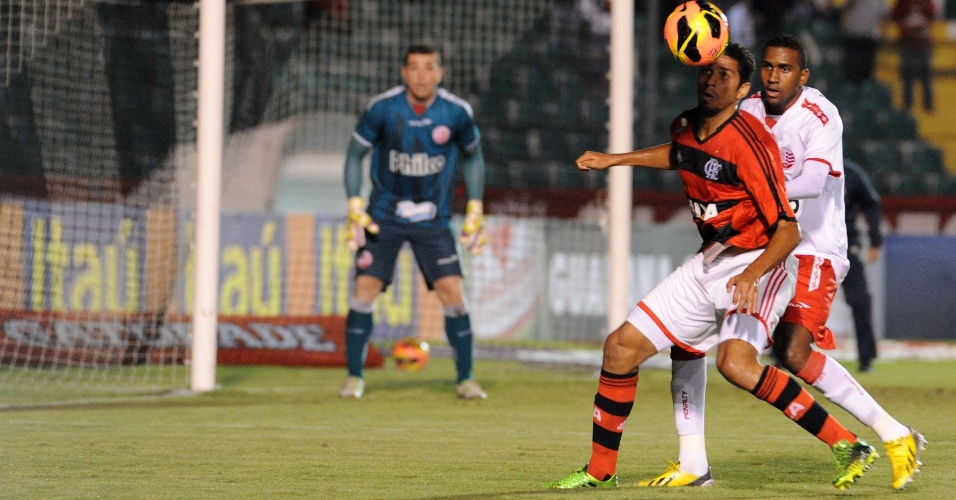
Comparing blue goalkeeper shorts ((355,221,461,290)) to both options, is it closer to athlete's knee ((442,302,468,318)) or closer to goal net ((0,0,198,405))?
athlete's knee ((442,302,468,318))

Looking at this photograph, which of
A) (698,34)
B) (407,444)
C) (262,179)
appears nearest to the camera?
(698,34)

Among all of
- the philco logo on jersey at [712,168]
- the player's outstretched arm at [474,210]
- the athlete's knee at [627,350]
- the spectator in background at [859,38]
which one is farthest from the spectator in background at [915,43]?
the athlete's knee at [627,350]

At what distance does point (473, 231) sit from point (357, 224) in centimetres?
74

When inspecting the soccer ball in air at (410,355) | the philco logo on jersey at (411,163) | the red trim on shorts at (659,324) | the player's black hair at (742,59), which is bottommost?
the soccer ball in air at (410,355)

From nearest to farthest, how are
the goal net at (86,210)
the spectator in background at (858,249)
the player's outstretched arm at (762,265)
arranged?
the player's outstretched arm at (762,265)
the goal net at (86,210)
the spectator in background at (858,249)

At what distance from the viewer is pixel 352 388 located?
8977 mm

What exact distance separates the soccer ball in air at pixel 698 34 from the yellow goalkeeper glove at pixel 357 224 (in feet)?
12.5

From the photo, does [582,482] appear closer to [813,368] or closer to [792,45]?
[813,368]

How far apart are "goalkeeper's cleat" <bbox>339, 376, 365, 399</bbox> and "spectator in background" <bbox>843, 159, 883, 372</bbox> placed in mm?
4119

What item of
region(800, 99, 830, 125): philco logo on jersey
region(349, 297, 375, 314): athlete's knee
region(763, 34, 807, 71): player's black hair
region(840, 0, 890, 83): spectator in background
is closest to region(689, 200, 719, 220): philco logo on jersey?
region(800, 99, 830, 125): philco logo on jersey

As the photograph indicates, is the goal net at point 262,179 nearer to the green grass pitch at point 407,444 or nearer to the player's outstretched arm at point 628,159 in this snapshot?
the green grass pitch at point 407,444

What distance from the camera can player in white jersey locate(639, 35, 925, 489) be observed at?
534 cm

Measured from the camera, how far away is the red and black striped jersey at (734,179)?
200 inches

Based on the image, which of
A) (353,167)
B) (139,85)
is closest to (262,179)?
(139,85)
